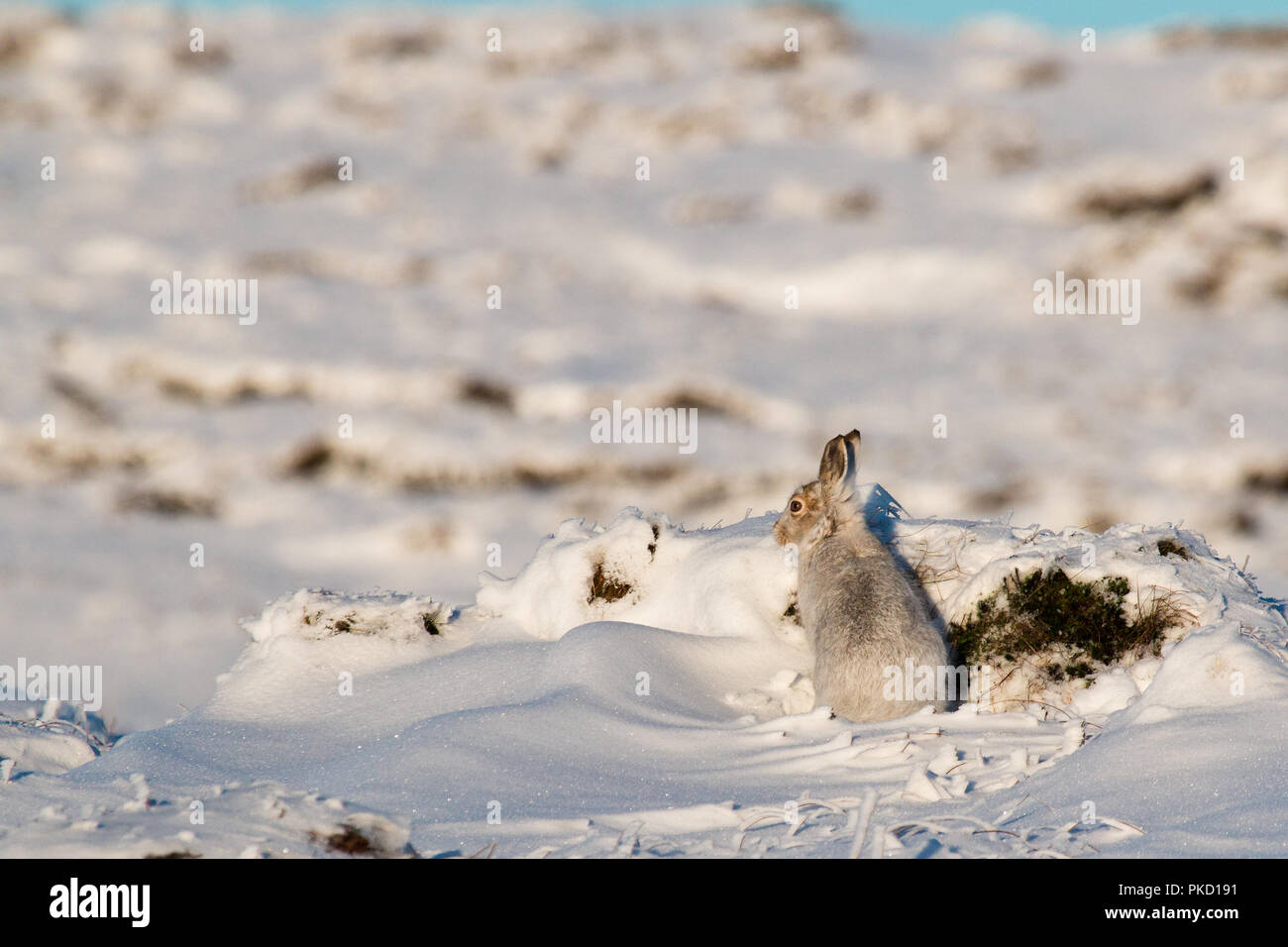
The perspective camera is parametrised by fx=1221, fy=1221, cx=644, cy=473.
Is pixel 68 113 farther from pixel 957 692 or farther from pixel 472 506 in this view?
pixel 957 692

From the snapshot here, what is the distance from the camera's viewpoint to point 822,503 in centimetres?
682

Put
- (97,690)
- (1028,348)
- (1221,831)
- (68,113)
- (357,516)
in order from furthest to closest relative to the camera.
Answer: (68,113)
(1028,348)
(357,516)
(97,690)
(1221,831)

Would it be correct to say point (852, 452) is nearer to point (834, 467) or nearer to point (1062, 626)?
point (834, 467)

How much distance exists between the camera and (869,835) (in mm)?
4020

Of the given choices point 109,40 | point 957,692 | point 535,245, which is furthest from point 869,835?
point 109,40

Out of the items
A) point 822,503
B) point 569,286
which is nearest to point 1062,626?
point 822,503

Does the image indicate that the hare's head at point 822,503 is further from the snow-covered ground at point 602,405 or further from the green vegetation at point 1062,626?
the green vegetation at point 1062,626

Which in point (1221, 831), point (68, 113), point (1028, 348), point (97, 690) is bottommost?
point (97, 690)

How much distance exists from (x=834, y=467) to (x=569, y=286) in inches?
729

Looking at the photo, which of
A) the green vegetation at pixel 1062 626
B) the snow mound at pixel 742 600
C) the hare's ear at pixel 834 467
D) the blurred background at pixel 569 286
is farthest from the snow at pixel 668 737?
the blurred background at pixel 569 286

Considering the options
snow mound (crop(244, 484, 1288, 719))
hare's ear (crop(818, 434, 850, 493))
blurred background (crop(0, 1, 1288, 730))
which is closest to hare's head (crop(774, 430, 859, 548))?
hare's ear (crop(818, 434, 850, 493))

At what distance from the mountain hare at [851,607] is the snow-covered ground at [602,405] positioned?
0.81 feet

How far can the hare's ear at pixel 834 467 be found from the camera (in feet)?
22.1
